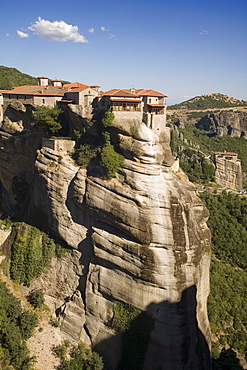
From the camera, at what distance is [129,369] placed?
82.8ft

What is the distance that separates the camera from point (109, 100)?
99.7 ft

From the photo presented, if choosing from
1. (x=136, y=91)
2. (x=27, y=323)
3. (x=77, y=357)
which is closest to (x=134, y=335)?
(x=77, y=357)

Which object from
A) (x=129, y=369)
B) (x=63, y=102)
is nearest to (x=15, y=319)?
(x=129, y=369)

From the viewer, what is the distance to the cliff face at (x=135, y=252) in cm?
2489

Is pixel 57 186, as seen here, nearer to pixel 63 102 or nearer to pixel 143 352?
pixel 63 102

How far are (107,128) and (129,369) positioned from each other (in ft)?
63.8

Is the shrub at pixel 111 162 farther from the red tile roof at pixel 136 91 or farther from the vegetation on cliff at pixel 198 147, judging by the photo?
the vegetation on cliff at pixel 198 147

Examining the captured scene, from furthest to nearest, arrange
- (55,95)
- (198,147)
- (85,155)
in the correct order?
(198,147), (55,95), (85,155)

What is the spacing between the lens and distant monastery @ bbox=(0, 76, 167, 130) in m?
29.4

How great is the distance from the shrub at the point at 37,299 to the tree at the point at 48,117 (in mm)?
15817

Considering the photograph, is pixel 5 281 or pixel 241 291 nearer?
pixel 5 281

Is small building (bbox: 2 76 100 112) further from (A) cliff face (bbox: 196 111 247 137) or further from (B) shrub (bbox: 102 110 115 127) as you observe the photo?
(A) cliff face (bbox: 196 111 247 137)

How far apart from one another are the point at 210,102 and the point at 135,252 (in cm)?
11579

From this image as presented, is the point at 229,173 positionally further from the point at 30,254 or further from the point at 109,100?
the point at 30,254
